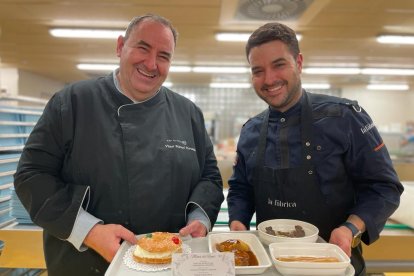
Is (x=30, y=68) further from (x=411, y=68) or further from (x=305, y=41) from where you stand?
(x=411, y=68)

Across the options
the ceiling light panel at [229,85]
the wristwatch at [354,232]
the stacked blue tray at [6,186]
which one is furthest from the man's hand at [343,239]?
the ceiling light panel at [229,85]

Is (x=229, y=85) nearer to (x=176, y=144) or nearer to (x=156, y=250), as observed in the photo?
(x=176, y=144)

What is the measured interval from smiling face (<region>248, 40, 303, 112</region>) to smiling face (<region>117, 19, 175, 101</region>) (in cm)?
41

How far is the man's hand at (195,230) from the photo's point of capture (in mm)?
1267

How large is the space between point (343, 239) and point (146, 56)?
107 cm

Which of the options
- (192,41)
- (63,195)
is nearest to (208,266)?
(63,195)

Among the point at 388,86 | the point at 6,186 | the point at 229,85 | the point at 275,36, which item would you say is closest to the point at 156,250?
the point at 275,36

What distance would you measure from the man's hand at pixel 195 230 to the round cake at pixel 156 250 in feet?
0.36

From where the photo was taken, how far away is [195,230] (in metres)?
1.31

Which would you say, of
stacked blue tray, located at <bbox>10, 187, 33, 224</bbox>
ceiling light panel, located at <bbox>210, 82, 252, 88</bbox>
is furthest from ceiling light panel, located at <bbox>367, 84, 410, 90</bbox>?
stacked blue tray, located at <bbox>10, 187, 33, 224</bbox>

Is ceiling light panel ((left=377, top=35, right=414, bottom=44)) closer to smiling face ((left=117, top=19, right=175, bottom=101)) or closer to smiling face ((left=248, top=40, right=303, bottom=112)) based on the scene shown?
smiling face ((left=248, top=40, right=303, bottom=112))

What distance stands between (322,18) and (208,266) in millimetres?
4103

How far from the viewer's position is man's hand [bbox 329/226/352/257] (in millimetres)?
1186

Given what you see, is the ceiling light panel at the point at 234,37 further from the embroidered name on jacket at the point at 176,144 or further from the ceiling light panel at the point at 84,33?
the embroidered name on jacket at the point at 176,144
